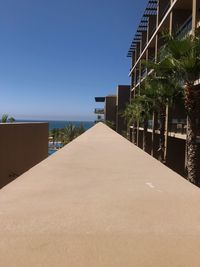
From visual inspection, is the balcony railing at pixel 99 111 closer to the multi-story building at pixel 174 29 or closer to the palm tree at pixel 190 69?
the multi-story building at pixel 174 29

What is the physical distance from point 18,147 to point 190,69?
370 inches

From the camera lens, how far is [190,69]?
49.9 ft

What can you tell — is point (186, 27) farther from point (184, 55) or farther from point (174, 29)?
point (184, 55)

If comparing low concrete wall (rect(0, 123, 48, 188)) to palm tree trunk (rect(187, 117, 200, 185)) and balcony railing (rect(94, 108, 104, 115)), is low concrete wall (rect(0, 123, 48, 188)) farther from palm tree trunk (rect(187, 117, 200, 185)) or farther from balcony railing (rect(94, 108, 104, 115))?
balcony railing (rect(94, 108, 104, 115))

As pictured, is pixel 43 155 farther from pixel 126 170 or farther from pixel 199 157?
pixel 126 170

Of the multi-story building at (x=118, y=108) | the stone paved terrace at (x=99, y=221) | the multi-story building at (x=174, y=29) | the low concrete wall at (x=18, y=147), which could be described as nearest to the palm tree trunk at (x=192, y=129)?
the multi-story building at (x=174, y=29)

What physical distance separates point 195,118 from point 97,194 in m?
11.8

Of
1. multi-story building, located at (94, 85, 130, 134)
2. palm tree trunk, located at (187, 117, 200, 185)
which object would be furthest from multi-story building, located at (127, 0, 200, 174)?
multi-story building, located at (94, 85, 130, 134)

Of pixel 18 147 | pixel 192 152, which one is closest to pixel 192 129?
pixel 192 152

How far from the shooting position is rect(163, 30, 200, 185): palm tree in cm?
1448

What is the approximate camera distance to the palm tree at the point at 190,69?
47.5ft

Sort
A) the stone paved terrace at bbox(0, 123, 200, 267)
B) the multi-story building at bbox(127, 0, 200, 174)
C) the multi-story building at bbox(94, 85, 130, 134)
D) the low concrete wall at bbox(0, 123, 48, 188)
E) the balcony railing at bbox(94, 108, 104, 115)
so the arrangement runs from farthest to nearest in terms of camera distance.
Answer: the balcony railing at bbox(94, 108, 104, 115) < the multi-story building at bbox(94, 85, 130, 134) < the multi-story building at bbox(127, 0, 200, 174) < the low concrete wall at bbox(0, 123, 48, 188) < the stone paved terrace at bbox(0, 123, 200, 267)

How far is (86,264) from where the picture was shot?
8.32ft

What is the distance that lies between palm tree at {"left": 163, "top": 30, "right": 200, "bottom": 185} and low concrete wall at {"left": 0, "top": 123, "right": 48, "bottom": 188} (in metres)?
7.68
